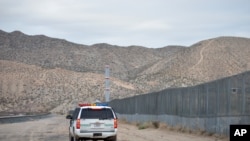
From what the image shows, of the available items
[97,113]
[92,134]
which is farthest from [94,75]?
[92,134]

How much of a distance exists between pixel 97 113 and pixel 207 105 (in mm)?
9373

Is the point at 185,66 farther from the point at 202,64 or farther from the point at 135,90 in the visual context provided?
the point at 135,90

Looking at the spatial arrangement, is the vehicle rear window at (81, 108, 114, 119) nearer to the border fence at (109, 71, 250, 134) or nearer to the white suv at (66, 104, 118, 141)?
the white suv at (66, 104, 118, 141)

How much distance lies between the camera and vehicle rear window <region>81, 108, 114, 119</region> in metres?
21.9

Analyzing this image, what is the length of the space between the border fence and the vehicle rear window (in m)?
6.48

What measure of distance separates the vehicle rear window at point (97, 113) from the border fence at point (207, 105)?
6483 mm

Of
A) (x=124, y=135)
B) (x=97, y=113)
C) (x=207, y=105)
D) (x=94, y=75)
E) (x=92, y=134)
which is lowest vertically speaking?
(x=124, y=135)

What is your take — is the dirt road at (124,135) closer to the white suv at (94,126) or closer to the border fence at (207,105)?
the border fence at (207,105)

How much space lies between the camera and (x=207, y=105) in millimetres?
29516

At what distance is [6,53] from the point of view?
168 metres

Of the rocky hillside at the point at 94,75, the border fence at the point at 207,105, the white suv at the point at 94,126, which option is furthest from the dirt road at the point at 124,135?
the rocky hillside at the point at 94,75

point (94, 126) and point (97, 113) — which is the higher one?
point (97, 113)

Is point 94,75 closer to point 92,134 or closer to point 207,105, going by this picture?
point 207,105

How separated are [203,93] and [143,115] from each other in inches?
821
